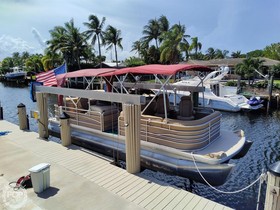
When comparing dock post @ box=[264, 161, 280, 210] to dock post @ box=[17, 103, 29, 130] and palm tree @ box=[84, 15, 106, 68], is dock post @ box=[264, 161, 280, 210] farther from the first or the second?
palm tree @ box=[84, 15, 106, 68]

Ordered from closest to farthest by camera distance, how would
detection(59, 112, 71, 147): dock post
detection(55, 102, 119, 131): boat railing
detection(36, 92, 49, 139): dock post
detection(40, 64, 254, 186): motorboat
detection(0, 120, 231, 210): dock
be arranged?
detection(0, 120, 231, 210): dock < detection(40, 64, 254, 186): motorboat < detection(59, 112, 71, 147): dock post < detection(55, 102, 119, 131): boat railing < detection(36, 92, 49, 139): dock post

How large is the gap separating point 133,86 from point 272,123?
11.5m

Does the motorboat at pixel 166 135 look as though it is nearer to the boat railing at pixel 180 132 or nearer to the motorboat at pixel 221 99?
the boat railing at pixel 180 132

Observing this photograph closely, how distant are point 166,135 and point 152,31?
40.1 metres

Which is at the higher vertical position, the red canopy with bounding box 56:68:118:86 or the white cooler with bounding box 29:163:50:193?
the red canopy with bounding box 56:68:118:86

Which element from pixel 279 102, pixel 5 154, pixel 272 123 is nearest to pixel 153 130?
pixel 5 154

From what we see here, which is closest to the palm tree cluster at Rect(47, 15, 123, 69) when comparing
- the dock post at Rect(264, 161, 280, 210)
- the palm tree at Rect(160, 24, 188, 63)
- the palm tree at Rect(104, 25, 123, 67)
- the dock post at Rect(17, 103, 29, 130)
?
the palm tree at Rect(104, 25, 123, 67)

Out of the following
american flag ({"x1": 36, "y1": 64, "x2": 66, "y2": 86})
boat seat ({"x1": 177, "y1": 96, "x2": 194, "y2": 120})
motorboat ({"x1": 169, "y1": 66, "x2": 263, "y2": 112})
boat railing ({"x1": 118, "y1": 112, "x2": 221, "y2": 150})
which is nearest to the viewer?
boat railing ({"x1": 118, "y1": 112, "x2": 221, "y2": 150})

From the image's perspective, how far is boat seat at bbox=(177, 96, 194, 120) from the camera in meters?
8.50

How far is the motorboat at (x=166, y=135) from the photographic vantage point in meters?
6.94

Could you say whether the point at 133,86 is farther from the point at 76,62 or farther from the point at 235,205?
the point at 76,62

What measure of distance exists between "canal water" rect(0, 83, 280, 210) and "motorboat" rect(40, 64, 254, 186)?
104 centimetres

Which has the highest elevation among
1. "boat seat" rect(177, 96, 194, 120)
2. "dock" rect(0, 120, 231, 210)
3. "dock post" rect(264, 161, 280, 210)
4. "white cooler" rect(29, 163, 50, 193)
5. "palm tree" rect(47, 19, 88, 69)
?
"palm tree" rect(47, 19, 88, 69)

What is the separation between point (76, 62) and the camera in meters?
41.3
